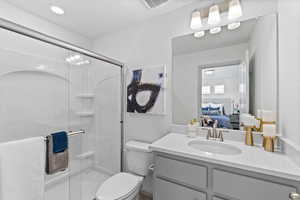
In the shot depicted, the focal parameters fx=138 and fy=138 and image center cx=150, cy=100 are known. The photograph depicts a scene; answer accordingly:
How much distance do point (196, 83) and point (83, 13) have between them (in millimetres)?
1641

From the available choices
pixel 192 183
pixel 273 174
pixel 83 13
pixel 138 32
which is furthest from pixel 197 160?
pixel 83 13

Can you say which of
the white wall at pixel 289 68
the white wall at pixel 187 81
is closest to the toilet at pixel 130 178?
the white wall at pixel 187 81

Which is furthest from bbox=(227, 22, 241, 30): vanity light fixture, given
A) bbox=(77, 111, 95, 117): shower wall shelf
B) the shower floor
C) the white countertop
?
the shower floor

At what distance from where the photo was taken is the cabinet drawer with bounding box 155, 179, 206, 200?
104 cm

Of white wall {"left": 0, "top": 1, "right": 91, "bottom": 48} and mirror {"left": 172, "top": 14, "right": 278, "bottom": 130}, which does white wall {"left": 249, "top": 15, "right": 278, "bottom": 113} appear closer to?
mirror {"left": 172, "top": 14, "right": 278, "bottom": 130}

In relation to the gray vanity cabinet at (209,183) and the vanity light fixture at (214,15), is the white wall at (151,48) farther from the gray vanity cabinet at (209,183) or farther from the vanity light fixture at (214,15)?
the gray vanity cabinet at (209,183)

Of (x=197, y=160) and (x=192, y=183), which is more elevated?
(x=197, y=160)

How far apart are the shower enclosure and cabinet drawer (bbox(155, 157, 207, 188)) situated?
94cm

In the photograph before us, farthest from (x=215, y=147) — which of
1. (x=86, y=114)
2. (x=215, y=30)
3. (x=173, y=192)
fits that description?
(x=86, y=114)

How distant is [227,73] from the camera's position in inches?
54.6

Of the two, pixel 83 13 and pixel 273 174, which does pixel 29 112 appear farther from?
pixel 273 174

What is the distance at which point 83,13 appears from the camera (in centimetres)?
173

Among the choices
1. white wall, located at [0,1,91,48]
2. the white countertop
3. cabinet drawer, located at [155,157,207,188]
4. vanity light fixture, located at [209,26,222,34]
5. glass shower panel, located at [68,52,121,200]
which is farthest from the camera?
glass shower panel, located at [68,52,121,200]

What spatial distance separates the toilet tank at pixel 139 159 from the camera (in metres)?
1.56
